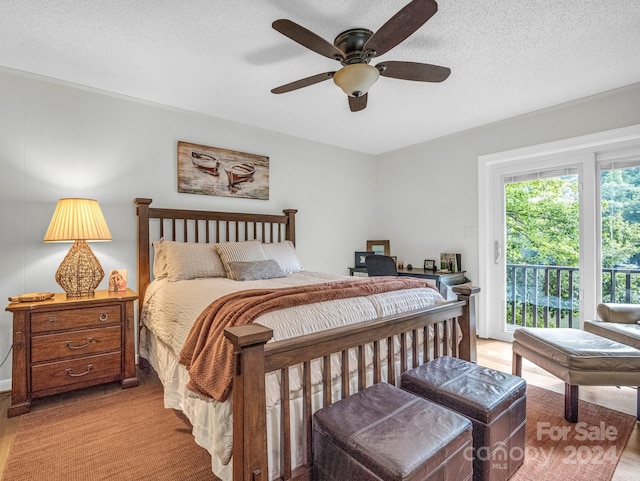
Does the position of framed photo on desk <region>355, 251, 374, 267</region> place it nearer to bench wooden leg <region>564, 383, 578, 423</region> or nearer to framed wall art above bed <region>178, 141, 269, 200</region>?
framed wall art above bed <region>178, 141, 269, 200</region>

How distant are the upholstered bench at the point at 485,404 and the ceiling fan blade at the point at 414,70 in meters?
1.70

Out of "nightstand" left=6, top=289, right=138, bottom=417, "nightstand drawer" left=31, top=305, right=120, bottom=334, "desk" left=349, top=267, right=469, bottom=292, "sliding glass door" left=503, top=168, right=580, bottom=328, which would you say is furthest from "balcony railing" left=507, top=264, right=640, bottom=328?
"nightstand drawer" left=31, top=305, right=120, bottom=334

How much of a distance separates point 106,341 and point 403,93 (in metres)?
3.10

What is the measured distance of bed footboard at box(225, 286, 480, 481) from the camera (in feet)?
3.76

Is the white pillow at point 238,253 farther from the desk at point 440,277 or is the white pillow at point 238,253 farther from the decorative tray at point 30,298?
the desk at point 440,277

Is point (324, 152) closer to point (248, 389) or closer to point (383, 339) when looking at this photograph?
point (383, 339)

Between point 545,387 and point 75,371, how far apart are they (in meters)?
3.45

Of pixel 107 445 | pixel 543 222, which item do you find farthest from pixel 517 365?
pixel 107 445

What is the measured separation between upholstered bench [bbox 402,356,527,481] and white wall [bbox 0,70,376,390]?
2653 mm

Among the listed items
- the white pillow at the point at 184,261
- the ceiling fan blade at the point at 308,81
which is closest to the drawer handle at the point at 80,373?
the white pillow at the point at 184,261

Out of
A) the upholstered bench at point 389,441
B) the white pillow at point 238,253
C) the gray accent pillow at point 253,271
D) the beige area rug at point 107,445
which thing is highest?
the white pillow at point 238,253

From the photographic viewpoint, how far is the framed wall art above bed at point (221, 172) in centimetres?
325

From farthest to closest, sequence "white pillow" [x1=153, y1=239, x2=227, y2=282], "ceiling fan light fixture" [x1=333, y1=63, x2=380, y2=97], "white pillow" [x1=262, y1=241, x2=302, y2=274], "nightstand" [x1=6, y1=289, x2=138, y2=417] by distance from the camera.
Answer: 1. "white pillow" [x1=262, y1=241, x2=302, y2=274]
2. "white pillow" [x1=153, y1=239, x2=227, y2=282]
3. "nightstand" [x1=6, y1=289, x2=138, y2=417]
4. "ceiling fan light fixture" [x1=333, y1=63, x2=380, y2=97]

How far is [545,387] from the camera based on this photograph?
2.51 m
